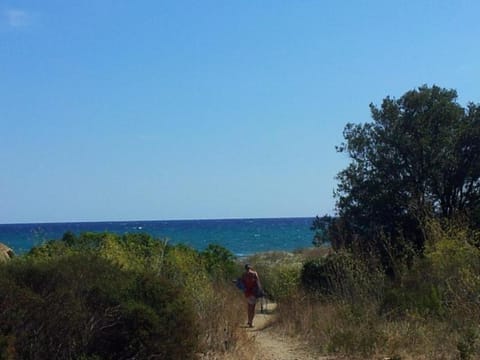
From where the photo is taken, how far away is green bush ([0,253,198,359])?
9.23m

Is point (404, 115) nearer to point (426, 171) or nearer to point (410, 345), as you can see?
point (426, 171)

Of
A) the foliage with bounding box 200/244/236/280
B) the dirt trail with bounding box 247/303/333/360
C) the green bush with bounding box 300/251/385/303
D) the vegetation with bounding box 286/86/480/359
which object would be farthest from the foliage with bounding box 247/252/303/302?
the green bush with bounding box 300/251/385/303

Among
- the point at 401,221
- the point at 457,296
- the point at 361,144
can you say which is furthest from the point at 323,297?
the point at 361,144

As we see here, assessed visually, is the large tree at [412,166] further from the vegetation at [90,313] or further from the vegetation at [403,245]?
the vegetation at [90,313]

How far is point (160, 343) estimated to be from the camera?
9711 mm

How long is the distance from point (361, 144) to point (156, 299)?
1673 centimetres

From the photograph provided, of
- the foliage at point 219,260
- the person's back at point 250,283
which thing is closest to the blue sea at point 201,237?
the foliage at point 219,260

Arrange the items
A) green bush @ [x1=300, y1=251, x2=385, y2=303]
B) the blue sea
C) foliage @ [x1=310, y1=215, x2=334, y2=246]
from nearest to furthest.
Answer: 1. green bush @ [x1=300, y1=251, x2=385, y2=303]
2. the blue sea
3. foliage @ [x1=310, y1=215, x2=334, y2=246]

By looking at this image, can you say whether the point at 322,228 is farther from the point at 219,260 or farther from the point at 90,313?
the point at 90,313

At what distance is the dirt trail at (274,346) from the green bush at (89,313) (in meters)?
3.08

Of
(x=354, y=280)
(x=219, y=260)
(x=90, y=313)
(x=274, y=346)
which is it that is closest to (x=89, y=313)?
(x=90, y=313)

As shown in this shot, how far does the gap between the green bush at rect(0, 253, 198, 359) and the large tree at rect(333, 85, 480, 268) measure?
14988 mm

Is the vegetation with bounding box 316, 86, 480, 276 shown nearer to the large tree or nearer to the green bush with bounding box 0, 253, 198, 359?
the large tree

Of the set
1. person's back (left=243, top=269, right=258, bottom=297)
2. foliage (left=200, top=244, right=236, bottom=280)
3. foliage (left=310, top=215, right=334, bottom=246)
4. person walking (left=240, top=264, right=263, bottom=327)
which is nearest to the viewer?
person walking (left=240, top=264, right=263, bottom=327)
